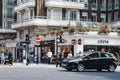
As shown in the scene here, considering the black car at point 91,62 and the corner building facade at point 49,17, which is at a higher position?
the corner building facade at point 49,17

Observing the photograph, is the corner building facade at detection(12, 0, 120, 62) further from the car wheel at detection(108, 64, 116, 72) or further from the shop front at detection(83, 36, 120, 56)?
the car wheel at detection(108, 64, 116, 72)

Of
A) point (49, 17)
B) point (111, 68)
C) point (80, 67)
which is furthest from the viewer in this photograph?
point (49, 17)

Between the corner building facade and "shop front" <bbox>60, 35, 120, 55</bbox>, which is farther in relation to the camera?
the corner building facade

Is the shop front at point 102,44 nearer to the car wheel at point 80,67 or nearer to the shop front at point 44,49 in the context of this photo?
the shop front at point 44,49

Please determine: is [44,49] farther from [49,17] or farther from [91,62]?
[91,62]

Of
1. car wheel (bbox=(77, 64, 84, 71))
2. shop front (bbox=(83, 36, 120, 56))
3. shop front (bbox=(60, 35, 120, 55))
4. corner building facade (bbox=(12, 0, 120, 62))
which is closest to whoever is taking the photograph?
car wheel (bbox=(77, 64, 84, 71))

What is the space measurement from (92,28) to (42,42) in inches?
297

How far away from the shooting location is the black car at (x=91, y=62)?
100 feet

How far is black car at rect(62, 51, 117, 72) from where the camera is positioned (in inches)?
1202

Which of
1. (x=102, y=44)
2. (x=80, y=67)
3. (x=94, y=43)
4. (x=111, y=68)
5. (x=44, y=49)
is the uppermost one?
(x=94, y=43)

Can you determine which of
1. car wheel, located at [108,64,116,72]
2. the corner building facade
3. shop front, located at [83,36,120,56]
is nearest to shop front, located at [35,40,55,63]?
the corner building facade

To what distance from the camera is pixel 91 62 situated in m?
30.8

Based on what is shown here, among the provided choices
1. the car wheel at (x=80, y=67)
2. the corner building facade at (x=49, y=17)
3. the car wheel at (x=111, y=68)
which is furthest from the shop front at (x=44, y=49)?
the car wheel at (x=80, y=67)

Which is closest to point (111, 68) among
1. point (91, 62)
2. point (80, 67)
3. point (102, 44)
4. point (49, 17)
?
point (91, 62)
